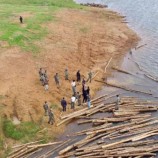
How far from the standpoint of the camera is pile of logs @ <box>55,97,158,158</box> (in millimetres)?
22000

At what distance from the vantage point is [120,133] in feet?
79.7

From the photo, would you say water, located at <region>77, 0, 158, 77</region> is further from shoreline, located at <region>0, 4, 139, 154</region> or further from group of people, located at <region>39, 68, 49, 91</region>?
group of people, located at <region>39, 68, 49, 91</region>

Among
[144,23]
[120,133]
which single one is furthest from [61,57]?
[144,23]

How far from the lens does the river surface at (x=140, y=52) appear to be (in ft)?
101

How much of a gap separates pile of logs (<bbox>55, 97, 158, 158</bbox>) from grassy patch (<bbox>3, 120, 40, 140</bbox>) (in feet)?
8.06

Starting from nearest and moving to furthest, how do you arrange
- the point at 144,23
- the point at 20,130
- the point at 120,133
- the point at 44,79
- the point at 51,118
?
the point at 120,133 < the point at 20,130 < the point at 51,118 < the point at 44,79 < the point at 144,23

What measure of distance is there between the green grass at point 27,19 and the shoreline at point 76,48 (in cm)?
113

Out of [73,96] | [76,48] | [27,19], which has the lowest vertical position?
[73,96]

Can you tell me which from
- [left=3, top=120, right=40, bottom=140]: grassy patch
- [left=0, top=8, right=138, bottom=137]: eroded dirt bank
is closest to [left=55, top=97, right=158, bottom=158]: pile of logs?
[left=3, top=120, right=40, bottom=140]: grassy patch

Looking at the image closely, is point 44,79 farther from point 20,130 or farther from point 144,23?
point 144,23

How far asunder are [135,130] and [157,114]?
3.13 m

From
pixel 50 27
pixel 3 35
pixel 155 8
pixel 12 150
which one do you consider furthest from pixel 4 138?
pixel 155 8

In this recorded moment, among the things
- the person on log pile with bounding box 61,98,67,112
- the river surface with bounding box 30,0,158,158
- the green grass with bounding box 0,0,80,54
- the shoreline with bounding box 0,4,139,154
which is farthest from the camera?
the green grass with bounding box 0,0,80,54

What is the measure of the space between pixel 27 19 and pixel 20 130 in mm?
21102
